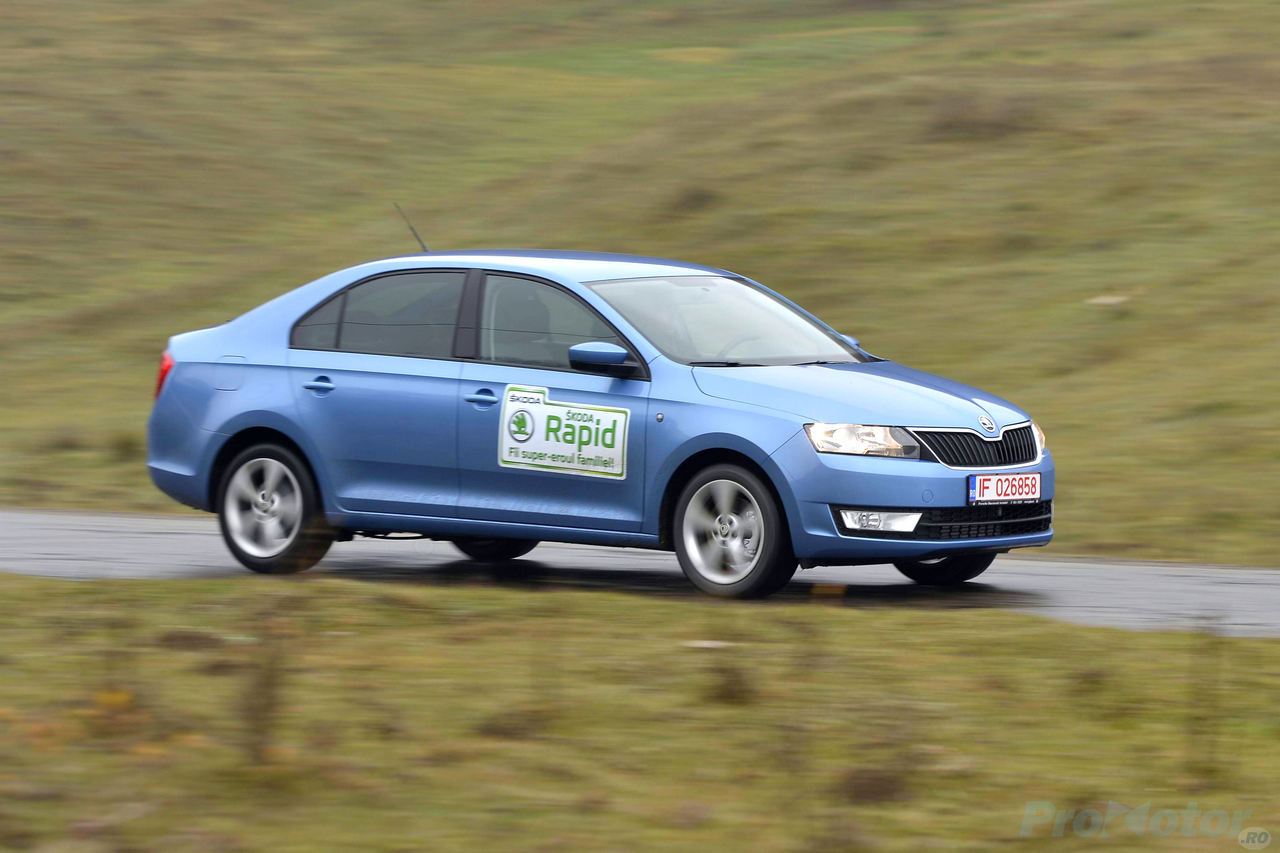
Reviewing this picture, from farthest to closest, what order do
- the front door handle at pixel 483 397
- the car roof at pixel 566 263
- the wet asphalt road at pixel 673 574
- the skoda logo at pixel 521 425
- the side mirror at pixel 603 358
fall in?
1. the car roof at pixel 566 263
2. the front door handle at pixel 483 397
3. the skoda logo at pixel 521 425
4. the side mirror at pixel 603 358
5. the wet asphalt road at pixel 673 574

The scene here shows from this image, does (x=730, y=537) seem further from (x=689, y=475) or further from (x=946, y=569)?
(x=946, y=569)

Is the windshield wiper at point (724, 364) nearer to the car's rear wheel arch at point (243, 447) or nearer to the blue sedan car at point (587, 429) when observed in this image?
the blue sedan car at point (587, 429)

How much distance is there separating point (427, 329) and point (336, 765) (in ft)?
16.1

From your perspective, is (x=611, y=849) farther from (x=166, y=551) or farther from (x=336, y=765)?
(x=166, y=551)

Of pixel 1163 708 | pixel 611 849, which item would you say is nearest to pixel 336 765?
pixel 611 849

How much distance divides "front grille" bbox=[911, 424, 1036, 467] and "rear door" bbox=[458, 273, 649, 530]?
1.38 m

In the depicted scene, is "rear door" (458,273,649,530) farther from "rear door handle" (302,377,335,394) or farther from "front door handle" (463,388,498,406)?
"rear door handle" (302,377,335,394)

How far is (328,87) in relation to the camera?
125 ft

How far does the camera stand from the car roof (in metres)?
10.1

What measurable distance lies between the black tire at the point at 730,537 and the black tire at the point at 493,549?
7.60ft

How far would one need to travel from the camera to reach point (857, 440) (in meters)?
8.94

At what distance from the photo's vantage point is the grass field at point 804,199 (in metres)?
15.6

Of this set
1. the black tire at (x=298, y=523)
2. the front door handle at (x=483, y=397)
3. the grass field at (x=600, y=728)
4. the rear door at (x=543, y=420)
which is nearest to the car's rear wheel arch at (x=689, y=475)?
the rear door at (x=543, y=420)

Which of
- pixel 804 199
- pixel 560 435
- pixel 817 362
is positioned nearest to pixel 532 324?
pixel 560 435
